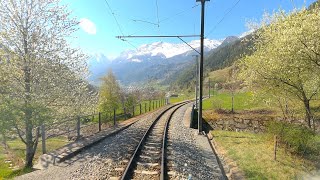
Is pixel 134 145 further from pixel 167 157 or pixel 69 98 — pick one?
pixel 69 98

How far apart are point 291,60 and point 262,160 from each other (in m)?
6.28

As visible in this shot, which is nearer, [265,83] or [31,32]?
[31,32]

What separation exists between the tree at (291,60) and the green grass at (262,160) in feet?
12.6

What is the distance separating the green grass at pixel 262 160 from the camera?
11.3 m

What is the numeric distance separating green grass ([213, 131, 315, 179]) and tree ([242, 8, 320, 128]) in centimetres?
383

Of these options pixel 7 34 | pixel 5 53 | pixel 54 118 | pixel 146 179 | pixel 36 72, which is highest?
pixel 7 34

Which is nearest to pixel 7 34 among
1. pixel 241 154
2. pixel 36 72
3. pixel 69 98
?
pixel 36 72

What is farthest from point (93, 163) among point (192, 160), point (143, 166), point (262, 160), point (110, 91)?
point (110, 91)

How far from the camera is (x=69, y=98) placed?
1906 centimetres

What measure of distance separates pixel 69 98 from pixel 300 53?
47.2ft

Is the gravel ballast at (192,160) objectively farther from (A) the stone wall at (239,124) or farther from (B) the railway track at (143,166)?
(A) the stone wall at (239,124)

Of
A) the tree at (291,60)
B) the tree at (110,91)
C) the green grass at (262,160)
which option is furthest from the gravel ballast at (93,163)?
the tree at (110,91)

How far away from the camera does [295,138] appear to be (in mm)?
14500

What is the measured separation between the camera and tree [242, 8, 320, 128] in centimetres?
1398
